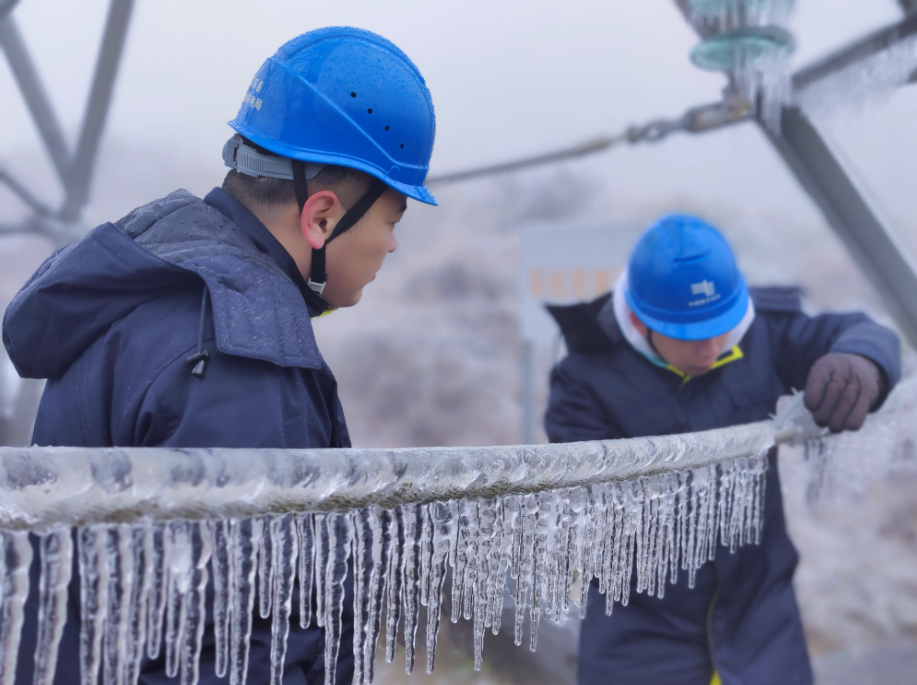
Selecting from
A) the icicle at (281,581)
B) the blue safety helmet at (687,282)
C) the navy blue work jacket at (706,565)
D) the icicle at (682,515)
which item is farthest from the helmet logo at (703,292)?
the icicle at (281,581)

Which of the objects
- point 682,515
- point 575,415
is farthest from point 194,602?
point 575,415

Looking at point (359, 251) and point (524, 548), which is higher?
point (359, 251)

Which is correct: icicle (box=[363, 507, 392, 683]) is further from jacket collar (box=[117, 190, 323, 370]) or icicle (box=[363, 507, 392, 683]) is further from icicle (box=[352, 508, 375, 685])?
jacket collar (box=[117, 190, 323, 370])

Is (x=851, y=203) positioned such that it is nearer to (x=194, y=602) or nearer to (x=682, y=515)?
(x=682, y=515)

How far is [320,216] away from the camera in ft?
3.97

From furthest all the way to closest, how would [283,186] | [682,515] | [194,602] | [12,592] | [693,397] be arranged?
1. [693,397]
2. [682,515]
3. [283,186]
4. [194,602]
5. [12,592]

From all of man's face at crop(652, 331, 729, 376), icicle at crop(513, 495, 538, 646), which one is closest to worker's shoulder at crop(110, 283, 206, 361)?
icicle at crop(513, 495, 538, 646)

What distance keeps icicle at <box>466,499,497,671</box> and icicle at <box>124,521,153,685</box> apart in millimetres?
434

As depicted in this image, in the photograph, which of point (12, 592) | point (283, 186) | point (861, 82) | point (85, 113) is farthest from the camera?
point (85, 113)

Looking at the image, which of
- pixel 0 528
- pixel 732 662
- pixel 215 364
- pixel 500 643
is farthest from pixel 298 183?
pixel 732 662

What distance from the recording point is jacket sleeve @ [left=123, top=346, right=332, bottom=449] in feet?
2.96

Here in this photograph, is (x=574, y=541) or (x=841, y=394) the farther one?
(x=841, y=394)

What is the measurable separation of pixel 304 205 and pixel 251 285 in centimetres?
23

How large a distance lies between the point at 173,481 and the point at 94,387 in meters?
0.33
